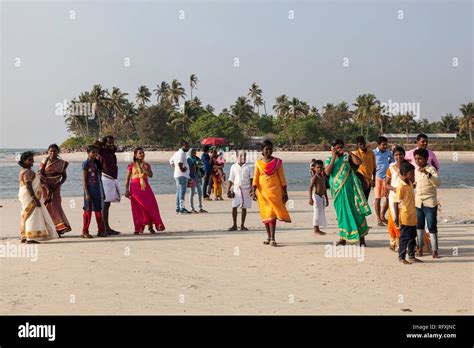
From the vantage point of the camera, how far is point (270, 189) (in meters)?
9.63

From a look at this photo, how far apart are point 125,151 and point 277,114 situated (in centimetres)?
3300

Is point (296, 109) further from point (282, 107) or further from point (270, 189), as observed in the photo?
point (270, 189)

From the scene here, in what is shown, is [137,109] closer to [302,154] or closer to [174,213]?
[302,154]

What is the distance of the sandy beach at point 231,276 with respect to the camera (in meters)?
6.02

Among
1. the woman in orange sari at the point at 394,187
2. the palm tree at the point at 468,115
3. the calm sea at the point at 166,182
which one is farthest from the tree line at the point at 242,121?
the woman in orange sari at the point at 394,187

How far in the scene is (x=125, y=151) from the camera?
90.6m

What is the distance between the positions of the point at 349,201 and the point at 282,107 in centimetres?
10075

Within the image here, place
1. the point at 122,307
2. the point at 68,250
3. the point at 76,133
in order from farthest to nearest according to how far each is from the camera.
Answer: the point at 76,133
the point at 68,250
the point at 122,307

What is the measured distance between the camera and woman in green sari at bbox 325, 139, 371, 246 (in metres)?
9.09

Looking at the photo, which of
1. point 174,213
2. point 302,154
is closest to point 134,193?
point 174,213

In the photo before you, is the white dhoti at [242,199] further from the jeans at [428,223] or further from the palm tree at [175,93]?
the palm tree at [175,93]

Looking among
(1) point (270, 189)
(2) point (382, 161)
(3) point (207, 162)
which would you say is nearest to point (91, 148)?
(1) point (270, 189)
